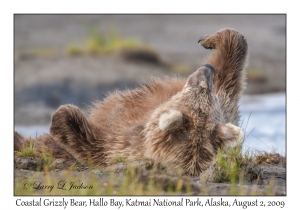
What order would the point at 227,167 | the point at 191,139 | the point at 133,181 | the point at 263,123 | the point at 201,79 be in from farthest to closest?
the point at 263,123 → the point at 201,79 → the point at 191,139 → the point at 227,167 → the point at 133,181

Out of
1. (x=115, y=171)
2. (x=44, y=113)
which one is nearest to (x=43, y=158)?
(x=115, y=171)

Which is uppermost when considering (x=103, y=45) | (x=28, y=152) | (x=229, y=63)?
(x=103, y=45)

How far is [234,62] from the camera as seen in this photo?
1045 centimetres

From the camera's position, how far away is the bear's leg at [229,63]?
1002cm

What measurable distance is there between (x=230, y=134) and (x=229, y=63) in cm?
227

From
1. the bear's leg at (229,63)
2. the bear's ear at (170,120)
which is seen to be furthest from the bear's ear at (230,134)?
the bear's leg at (229,63)

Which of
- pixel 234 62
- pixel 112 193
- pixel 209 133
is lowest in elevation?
pixel 112 193

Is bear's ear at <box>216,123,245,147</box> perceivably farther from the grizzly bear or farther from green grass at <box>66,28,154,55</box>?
green grass at <box>66,28,154,55</box>

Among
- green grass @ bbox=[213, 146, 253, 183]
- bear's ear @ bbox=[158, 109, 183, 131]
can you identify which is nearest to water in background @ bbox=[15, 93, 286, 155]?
green grass @ bbox=[213, 146, 253, 183]

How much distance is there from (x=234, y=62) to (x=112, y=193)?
4284mm

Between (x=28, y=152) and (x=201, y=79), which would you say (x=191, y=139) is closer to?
(x=201, y=79)

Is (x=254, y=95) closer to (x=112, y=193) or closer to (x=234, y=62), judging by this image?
(x=234, y=62)

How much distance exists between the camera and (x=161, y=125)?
27.3 feet

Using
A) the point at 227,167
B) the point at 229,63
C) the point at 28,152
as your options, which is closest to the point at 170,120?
the point at 227,167
